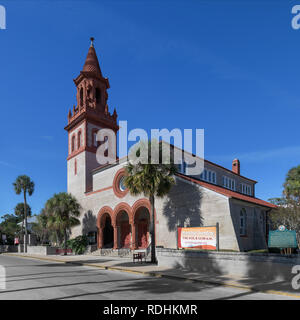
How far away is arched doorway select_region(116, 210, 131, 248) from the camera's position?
3526cm

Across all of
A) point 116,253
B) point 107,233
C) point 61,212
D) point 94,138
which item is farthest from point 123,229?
point 94,138

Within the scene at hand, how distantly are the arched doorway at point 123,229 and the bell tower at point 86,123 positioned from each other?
Answer: 26.0 feet

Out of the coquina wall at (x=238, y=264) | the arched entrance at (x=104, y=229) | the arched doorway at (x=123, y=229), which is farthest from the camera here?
the arched entrance at (x=104, y=229)

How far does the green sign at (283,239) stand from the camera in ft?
52.2

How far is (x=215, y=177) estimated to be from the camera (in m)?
38.2

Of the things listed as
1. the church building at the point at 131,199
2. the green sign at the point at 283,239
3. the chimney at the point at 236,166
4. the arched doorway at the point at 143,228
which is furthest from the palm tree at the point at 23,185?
the green sign at the point at 283,239

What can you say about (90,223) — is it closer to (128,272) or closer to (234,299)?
(128,272)

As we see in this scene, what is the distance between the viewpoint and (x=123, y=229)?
36.2 m

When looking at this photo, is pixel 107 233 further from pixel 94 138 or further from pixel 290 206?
pixel 290 206

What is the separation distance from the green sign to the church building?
676 cm

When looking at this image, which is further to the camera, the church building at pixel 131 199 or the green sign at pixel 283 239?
the church building at pixel 131 199

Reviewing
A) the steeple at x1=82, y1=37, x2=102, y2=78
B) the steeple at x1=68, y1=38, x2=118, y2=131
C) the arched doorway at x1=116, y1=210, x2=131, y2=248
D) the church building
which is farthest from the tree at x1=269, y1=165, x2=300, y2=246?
the steeple at x1=82, y1=37, x2=102, y2=78

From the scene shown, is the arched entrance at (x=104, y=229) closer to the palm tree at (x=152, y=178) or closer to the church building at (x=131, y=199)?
the church building at (x=131, y=199)
